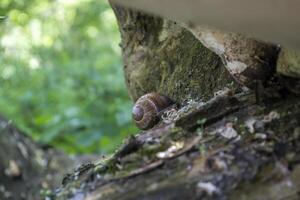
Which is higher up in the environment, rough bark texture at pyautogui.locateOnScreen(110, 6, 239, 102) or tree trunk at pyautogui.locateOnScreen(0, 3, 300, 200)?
rough bark texture at pyautogui.locateOnScreen(110, 6, 239, 102)

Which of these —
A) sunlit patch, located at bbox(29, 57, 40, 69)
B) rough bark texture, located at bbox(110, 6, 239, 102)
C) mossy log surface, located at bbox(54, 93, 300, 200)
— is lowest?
mossy log surface, located at bbox(54, 93, 300, 200)

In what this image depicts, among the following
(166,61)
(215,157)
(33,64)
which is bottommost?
(215,157)

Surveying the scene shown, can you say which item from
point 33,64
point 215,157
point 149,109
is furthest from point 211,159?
point 33,64

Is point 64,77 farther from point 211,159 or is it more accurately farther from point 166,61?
point 211,159

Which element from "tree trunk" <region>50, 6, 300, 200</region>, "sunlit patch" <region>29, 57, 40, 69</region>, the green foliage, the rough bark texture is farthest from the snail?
"sunlit patch" <region>29, 57, 40, 69</region>

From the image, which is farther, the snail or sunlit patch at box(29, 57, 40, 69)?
sunlit patch at box(29, 57, 40, 69)

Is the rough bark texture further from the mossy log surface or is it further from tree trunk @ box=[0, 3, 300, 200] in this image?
the mossy log surface

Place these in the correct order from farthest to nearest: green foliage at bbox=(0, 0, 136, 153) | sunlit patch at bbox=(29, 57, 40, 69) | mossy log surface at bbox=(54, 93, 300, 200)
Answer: sunlit patch at bbox=(29, 57, 40, 69) → green foliage at bbox=(0, 0, 136, 153) → mossy log surface at bbox=(54, 93, 300, 200)
